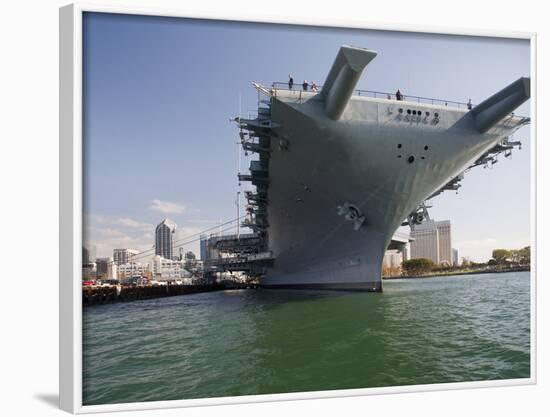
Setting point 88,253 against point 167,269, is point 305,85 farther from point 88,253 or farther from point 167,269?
point 167,269

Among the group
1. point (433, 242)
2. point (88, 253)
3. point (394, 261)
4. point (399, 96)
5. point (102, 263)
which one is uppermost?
point (399, 96)

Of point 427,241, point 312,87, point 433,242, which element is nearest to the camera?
point 312,87

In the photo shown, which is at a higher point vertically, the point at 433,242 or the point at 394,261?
the point at 433,242

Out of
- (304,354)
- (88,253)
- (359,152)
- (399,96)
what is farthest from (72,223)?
(399,96)

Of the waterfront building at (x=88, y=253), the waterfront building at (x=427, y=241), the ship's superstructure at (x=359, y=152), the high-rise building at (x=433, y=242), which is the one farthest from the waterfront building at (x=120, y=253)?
the waterfront building at (x=427, y=241)

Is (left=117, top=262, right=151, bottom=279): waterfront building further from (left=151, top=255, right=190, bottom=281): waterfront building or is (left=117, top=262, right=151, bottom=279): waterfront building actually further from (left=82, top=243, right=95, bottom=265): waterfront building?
(left=151, top=255, right=190, bottom=281): waterfront building

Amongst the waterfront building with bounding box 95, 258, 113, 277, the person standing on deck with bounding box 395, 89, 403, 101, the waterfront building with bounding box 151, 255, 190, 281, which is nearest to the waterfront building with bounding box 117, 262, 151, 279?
the waterfront building with bounding box 95, 258, 113, 277

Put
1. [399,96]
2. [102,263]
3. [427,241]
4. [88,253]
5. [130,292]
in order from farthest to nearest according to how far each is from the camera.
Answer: [427,241] → [130,292] → [399,96] → [102,263] → [88,253]

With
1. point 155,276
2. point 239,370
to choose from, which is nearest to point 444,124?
point 239,370

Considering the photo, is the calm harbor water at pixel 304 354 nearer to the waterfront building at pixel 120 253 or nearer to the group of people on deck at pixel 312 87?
the waterfront building at pixel 120 253
